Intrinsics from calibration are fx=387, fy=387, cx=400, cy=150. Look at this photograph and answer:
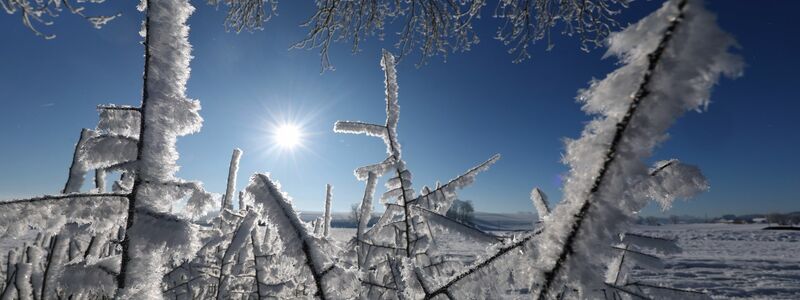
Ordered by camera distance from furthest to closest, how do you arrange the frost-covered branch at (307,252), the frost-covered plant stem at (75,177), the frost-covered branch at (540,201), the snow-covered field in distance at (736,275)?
the snow-covered field in distance at (736,275)
the frost-covered branch at (540,201)
the frost-covered plant stem at (75,177)
the frost-covered branch at (307,252)

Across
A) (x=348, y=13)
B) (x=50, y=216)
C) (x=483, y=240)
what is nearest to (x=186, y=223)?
(x=50, y=216)

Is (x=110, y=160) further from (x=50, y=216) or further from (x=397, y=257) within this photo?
(x=397, y=257)

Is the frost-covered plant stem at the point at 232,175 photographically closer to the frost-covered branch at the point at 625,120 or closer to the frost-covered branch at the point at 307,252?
the frost-covered branch at the point at 307,252

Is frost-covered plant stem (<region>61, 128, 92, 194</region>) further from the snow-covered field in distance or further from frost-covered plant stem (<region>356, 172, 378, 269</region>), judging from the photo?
the snow-covered field in distance

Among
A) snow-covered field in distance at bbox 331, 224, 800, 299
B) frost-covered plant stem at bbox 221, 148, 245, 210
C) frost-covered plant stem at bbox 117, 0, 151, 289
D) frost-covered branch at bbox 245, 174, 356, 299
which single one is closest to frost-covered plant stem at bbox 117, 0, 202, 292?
frost-covered plant stem at bbox 117, 0, 151, 289

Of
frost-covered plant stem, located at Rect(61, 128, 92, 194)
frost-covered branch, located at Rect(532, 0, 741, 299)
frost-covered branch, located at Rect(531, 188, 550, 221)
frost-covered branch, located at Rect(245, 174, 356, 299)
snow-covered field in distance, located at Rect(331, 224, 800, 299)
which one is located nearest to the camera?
frost-covered branch, located at Rect(532, 0, 741, 299)

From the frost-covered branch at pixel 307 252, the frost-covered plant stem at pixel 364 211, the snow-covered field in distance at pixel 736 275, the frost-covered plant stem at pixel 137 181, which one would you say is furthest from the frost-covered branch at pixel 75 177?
the snow-covered field in distance at pixel 736 275

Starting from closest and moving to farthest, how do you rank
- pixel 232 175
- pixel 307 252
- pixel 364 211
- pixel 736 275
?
pixel 307 252 → pixel 364 211 → pixel 232 175 → pixel 736 275

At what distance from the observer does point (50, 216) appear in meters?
0.96

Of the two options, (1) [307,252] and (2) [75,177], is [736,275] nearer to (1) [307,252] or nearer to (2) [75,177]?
(1) [307,252]

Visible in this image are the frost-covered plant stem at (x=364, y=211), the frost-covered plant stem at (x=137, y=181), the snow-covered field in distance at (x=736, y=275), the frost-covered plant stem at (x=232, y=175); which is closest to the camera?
the frost-covered plant stem at (x=137, y=181)

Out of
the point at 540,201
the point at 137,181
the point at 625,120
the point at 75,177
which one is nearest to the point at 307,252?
the point at 137,181

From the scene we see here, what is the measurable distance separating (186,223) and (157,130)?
26 centimetres

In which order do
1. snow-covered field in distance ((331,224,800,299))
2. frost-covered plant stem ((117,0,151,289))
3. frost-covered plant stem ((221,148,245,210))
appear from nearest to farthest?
frost-covered plant stem ((117,0,151,289)) < frost-covered plant stem ((221,148,245,210)) < snow-covered field in distance ((331,224,800,299))
